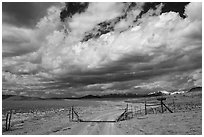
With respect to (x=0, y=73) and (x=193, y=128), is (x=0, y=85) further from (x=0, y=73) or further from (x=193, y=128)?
(x=193, y=128)

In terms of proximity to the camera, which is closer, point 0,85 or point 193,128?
point 0,85

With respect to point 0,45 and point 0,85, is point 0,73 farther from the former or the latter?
point 0,45

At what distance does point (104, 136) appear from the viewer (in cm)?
1739

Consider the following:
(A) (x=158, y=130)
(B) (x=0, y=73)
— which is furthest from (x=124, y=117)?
(B) (x=0, y=73)

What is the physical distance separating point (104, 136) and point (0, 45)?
1003cm

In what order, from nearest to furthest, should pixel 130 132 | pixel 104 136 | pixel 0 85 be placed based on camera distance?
pixel 0 85
pixel 104 136
pixel 130 132

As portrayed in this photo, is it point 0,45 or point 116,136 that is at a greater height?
point 0,45

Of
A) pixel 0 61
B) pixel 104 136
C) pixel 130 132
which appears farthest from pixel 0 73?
pixel 130 132

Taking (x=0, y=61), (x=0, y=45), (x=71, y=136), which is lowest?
(x=71, y=136)

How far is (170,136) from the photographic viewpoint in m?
16.4

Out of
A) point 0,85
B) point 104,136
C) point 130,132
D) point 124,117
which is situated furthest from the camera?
point 124,117

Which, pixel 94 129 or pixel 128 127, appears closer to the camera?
pixel 94 129

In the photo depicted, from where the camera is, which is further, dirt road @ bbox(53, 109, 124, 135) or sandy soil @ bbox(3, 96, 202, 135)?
dirt road @ bbox(53, 109, 124, 135)

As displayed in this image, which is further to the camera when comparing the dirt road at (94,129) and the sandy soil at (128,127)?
the dirt road at (94,129)
